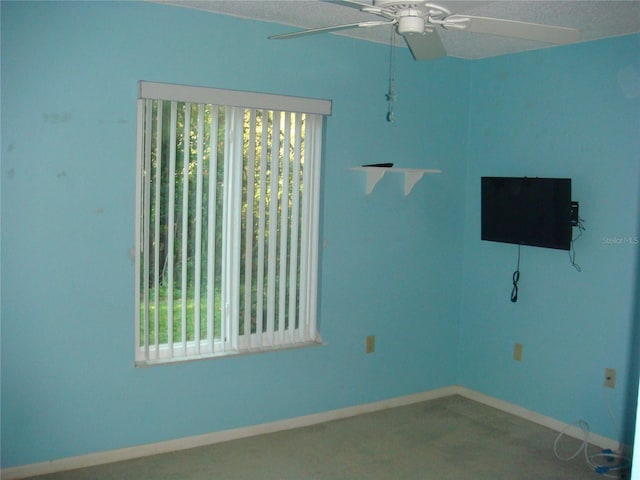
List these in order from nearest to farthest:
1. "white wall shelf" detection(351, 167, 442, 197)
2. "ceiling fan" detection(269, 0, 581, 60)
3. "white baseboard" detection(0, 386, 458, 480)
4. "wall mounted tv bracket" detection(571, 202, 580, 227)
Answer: "ceiling fan" detection(269, 0, 581, 60), "white baseboard" detection(0, 386, 458, 480), "wall mounted tv bracket" detection(571, 202, 580, 227), "white wall shelf" detection(351, 167, 442, 197)

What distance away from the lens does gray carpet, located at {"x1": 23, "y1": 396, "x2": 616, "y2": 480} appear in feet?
10.5

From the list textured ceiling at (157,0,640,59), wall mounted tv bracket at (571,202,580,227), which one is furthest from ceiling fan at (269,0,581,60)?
wall mounted tv bracket at (571,202,580,227)

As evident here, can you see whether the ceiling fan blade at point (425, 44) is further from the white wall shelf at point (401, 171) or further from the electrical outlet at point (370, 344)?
the electrical outlet at point (370, 344)

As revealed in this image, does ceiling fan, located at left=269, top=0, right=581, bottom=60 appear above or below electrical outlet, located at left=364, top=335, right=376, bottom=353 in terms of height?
above

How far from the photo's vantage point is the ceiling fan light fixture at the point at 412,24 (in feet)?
7.10

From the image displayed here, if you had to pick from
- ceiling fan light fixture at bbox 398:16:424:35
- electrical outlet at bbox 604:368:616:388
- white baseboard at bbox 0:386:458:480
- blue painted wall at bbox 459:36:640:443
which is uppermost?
ceiling fan light fixture at bbox 398:16:424:35

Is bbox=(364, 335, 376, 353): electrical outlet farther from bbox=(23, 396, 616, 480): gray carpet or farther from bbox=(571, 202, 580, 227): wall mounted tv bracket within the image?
bbox=(571, 202, 580, 227): wall mounted tv bracket

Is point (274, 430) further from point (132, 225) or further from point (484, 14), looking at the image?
point (484, 14)

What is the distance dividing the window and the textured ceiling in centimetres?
43

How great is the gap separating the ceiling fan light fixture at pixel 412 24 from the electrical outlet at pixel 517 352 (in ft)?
8.55

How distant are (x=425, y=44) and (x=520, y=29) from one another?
0.41 metres

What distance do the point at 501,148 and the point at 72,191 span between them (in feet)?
9.00

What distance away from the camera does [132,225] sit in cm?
325

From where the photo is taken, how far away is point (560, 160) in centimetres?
389
